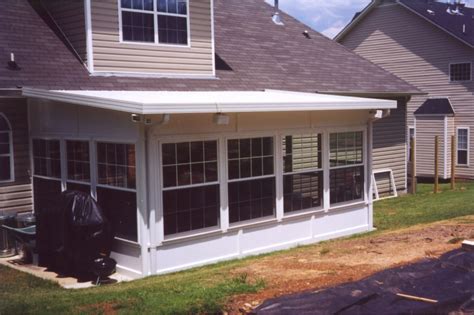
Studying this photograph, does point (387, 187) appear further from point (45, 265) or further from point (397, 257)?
point (45, 265)

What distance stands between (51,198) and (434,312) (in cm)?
734

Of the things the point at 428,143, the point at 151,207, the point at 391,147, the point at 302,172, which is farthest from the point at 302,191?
the point at 428,143

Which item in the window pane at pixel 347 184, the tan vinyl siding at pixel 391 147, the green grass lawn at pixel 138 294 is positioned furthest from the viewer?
the tan vinyl siding at pixel 391 147

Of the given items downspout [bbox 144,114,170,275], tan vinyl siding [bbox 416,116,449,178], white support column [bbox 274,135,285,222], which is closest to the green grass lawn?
downspout [bbox 144,114,170,275]

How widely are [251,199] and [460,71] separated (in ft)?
55.7

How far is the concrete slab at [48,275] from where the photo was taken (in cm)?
924

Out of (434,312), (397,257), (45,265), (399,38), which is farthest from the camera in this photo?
(399,38)

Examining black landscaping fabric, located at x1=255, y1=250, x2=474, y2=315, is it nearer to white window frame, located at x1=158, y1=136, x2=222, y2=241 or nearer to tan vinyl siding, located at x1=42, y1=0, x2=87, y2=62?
white window frame, located at x1=158, y1=136, x2=222, y2=241

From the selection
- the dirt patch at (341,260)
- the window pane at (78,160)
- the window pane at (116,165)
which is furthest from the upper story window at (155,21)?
the dirt patch at (341,260)

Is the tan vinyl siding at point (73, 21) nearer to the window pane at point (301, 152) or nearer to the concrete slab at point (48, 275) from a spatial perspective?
the concrete slab at point (48, 275)

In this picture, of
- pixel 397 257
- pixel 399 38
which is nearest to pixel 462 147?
pixel 399 38

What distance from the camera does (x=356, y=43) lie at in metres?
28.2

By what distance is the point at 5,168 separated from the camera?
11.5 meters

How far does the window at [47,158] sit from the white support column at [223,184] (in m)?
3.13
